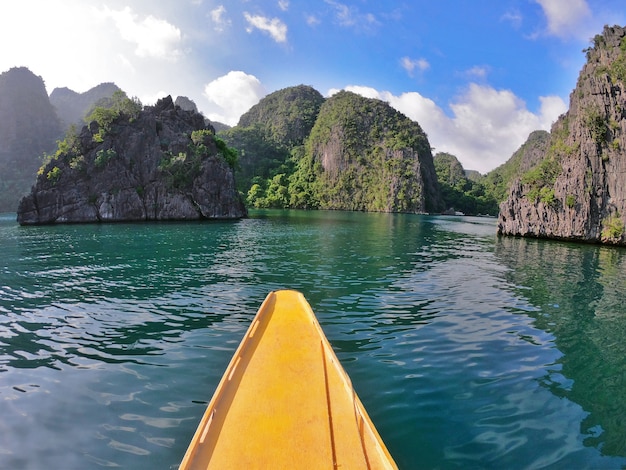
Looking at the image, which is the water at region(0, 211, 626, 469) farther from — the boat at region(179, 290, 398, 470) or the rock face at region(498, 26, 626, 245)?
the rock face at region(498, 26, 626, 245)

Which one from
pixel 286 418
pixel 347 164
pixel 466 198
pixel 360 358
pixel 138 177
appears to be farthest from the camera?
pixel 347 164

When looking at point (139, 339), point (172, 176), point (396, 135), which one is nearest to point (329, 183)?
point (396, 135)

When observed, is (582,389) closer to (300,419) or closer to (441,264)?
(300,419)

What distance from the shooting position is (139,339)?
343 inches

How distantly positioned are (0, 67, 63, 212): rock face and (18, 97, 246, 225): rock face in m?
68.7

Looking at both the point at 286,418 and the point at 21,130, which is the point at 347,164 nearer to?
the point at 21,130

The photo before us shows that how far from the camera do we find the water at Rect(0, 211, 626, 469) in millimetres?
5082

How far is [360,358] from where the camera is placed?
25.5ft

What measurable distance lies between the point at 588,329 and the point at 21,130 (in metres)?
165

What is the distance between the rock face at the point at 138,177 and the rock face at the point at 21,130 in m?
68.7

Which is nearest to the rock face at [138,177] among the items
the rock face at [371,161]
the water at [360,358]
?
the water at [360,358]

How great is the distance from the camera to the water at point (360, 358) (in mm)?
5082

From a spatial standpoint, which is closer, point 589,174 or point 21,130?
point 589,174

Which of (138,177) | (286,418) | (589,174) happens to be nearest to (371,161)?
(138,177)
